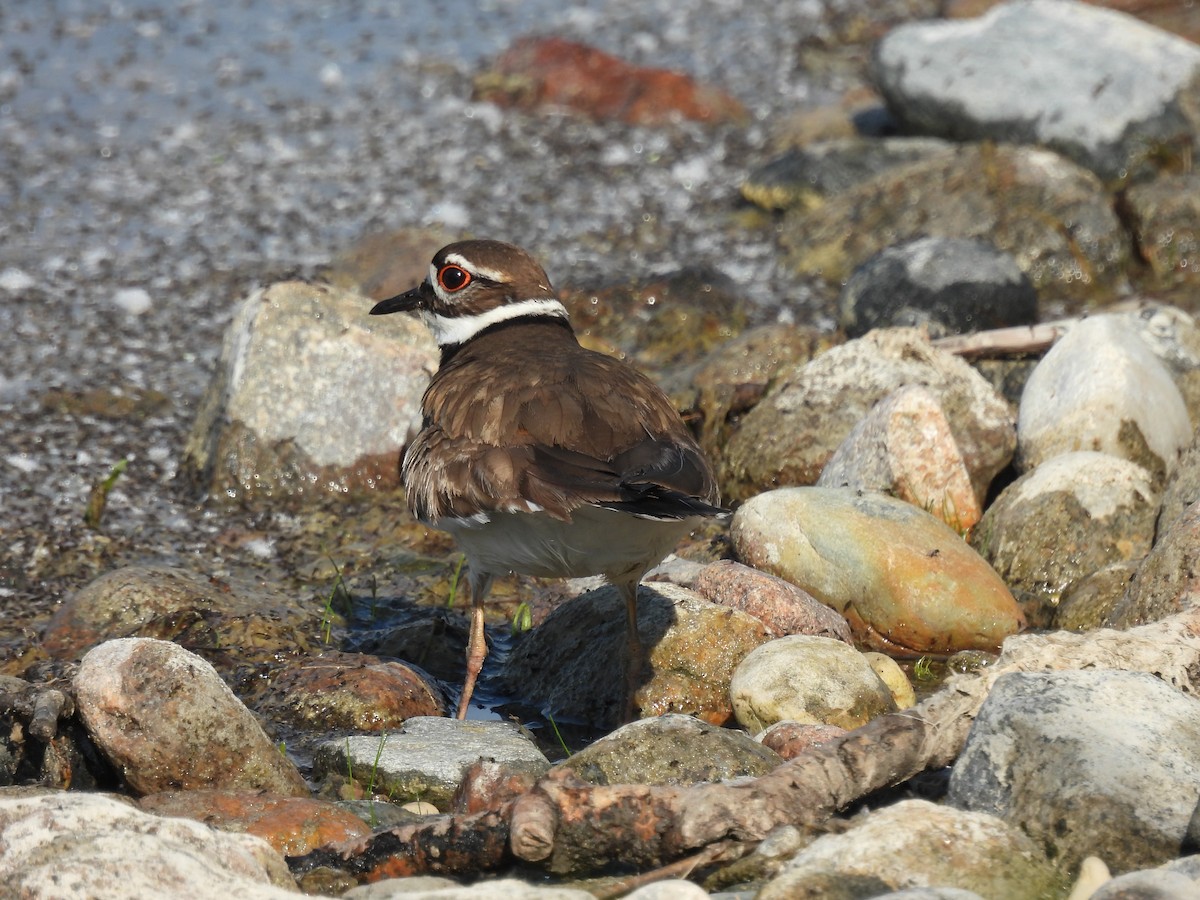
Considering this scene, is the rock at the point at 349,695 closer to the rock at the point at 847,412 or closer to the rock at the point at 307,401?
the rock at the point at 307,401

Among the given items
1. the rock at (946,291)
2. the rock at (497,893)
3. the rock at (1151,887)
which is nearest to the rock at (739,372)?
the rock at (946,291)

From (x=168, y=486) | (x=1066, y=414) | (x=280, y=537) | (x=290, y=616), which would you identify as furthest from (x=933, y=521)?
(x=168, y=486)

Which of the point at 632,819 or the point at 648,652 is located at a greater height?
the point at 632,819

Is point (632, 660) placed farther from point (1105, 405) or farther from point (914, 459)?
point (1105, 405)

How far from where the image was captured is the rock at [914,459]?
7.33 metres

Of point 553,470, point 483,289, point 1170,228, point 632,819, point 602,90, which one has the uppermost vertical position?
point 483,289

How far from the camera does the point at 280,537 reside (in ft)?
28.0

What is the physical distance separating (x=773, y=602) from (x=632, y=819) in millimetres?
2236

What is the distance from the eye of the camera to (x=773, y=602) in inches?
253

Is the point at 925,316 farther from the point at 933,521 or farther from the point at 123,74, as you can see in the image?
the point at 123,74

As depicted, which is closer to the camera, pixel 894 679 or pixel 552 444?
pixel 552 444

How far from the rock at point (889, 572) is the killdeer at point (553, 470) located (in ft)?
3.23

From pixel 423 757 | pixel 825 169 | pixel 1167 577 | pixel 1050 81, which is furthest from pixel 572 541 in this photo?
pixel 1050 81

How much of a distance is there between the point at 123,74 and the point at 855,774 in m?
14.1
